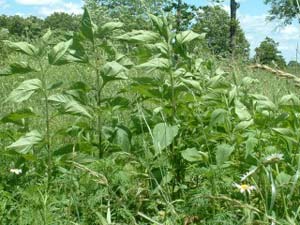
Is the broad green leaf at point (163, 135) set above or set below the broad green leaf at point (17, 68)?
below

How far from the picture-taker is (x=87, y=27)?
2.96 meters

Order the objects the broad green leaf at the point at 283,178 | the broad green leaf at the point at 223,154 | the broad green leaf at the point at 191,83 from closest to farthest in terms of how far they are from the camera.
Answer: the broad green leaf at the point at 283,178, the broad green leaf at the point at 223,154, the broad green leaf at the point at 191,83

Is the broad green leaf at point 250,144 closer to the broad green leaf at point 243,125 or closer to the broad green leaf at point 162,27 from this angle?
the broad green leaf at point 243,125

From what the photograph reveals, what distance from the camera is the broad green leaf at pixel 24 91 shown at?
9.14ft

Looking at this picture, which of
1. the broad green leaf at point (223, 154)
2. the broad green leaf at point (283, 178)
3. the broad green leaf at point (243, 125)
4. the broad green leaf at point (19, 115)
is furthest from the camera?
the broad green leaf at point (19, 115)

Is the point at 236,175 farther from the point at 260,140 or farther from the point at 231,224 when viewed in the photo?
the point at 231,224

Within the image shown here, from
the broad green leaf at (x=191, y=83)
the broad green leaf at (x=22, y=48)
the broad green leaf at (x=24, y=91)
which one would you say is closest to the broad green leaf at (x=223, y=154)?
the broad green leaf at (x=191, y=83)

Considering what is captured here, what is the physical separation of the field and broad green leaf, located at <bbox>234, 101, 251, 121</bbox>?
11 mm

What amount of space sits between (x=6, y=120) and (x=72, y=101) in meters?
0.34

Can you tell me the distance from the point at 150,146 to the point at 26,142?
581 millimetres

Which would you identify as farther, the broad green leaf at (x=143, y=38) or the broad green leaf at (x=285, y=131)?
the broad green leaf at (x=143, y=38)

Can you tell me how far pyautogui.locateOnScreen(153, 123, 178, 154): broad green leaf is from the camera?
267 centimetres

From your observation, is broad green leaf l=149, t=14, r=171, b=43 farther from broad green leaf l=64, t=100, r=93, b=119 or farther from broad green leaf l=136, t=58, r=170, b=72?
broad green leaf l=64, t=100, r=93, b=119

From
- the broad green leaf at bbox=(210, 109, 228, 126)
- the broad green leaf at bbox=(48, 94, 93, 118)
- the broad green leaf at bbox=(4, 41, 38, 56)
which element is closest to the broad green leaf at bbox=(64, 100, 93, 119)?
the broad green leaf at bbox=(48, 94, 93, 118)
